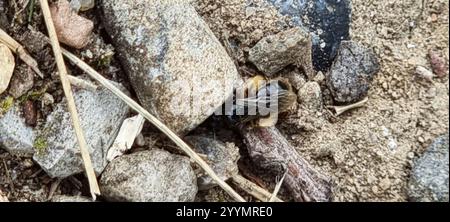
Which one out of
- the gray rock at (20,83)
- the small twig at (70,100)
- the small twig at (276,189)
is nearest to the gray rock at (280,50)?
the small twig at (276,189)

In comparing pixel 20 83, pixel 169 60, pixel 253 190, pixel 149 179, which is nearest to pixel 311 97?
pixel 253 190

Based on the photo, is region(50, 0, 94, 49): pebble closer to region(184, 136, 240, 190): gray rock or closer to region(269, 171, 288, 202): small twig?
region(184, 136, 240, 190): gray rock

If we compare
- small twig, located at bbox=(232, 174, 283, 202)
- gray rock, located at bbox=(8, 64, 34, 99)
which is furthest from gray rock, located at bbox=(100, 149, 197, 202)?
gray rock, located at bbox=(8, 64, 34, 99)

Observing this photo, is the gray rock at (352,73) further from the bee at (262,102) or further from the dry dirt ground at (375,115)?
the bee at (262,102)

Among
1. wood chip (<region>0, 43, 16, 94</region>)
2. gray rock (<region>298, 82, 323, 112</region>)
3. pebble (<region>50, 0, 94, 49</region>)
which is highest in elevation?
pebble (<region>50, 0, 94, 49</region>)

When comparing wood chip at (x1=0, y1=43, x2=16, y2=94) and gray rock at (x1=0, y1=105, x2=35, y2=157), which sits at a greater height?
wood chip at (x1=0, y1=43, x2=16, y2=94)

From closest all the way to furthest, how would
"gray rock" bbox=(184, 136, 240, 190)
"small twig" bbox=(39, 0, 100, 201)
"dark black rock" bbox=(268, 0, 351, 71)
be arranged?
"small twig" bbox=(39, 0, 100, 201) → "gray rock" bbox=(184, 136, 240, 190) → "dark black rock" bbox=(268, 0, 351, 71)

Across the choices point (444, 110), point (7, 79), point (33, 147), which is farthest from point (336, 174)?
point (7, 79)

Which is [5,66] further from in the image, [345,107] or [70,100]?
[345,107]
